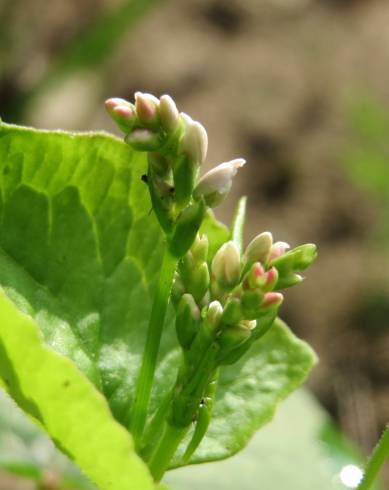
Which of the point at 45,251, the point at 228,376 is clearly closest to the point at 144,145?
the point at 45,251

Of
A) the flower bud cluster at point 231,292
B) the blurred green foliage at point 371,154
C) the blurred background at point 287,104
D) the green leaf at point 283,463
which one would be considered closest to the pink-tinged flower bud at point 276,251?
the flower bud cluster at point 231,292

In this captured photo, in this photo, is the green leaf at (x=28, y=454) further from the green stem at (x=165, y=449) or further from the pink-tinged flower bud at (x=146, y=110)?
the pink-tinged flower bud at (x=146, y=110)

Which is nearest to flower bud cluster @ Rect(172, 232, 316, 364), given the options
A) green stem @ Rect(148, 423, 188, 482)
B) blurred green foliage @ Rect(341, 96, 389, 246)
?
green stem @ Rect(148, 423, 188, 482)

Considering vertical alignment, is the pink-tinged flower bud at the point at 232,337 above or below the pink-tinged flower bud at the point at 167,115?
below

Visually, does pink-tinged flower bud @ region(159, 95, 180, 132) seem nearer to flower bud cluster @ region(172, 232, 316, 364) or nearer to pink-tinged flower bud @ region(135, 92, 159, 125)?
pink-tinged flower bud @ region(135, 92, 159, 125)

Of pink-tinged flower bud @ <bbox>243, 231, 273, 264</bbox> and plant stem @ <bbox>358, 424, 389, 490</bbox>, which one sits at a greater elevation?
pink-tinged flower bud @ <bbox>243, 231, 273, 264</bbox>

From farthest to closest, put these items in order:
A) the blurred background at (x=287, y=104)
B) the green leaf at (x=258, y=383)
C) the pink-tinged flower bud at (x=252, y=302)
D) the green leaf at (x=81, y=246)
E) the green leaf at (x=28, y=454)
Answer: the blurred background at (x=287, y=104)
the green leaf at (x=28, y=454)
the green leaf at (x=258, y=383)
the green leaf at (x=81, y=246)
the pink-tinged flower bud at (x=252, y=302)

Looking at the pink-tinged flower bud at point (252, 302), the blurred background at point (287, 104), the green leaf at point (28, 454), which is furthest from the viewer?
the blurred background at point (287, 104)
